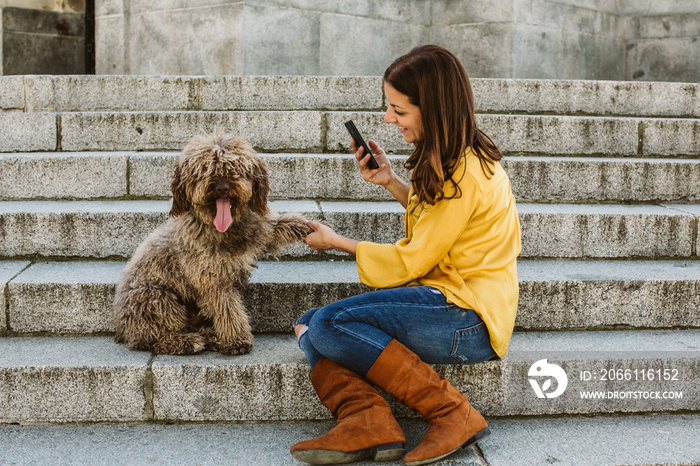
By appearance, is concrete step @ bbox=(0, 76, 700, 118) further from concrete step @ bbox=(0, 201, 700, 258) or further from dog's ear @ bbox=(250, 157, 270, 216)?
dog's ear @ bbox=(250, 157, 270, 216)

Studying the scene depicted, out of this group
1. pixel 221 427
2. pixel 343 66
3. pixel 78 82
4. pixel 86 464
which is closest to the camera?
pixel 86 464

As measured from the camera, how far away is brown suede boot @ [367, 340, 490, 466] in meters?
2.61

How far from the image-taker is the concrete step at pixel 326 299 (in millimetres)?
3494

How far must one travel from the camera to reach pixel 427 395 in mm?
2648

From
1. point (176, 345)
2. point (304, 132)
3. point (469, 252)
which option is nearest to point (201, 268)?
point (176, 345)

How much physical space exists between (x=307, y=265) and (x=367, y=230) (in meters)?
0.48

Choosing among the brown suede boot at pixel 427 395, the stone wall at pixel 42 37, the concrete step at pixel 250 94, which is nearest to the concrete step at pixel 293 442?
the brown suede boot at pixel 427 395

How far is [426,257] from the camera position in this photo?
270cm

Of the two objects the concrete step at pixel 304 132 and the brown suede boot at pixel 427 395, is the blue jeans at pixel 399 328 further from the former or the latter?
the concrete step at pixel 304 132

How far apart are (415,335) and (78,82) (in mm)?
4158

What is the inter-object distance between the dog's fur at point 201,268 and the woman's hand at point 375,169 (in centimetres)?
41

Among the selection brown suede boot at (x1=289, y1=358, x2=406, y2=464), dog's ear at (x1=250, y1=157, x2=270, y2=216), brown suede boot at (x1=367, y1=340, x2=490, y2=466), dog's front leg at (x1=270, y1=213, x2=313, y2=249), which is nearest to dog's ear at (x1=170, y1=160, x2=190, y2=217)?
dog's ear at (x1=250, y1=157, x2=270, y2=216)

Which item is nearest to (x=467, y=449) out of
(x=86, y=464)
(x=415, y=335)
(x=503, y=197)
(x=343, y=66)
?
(x=415, y=335)

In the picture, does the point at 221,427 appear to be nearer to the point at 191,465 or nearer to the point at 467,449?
the point at 191,465
